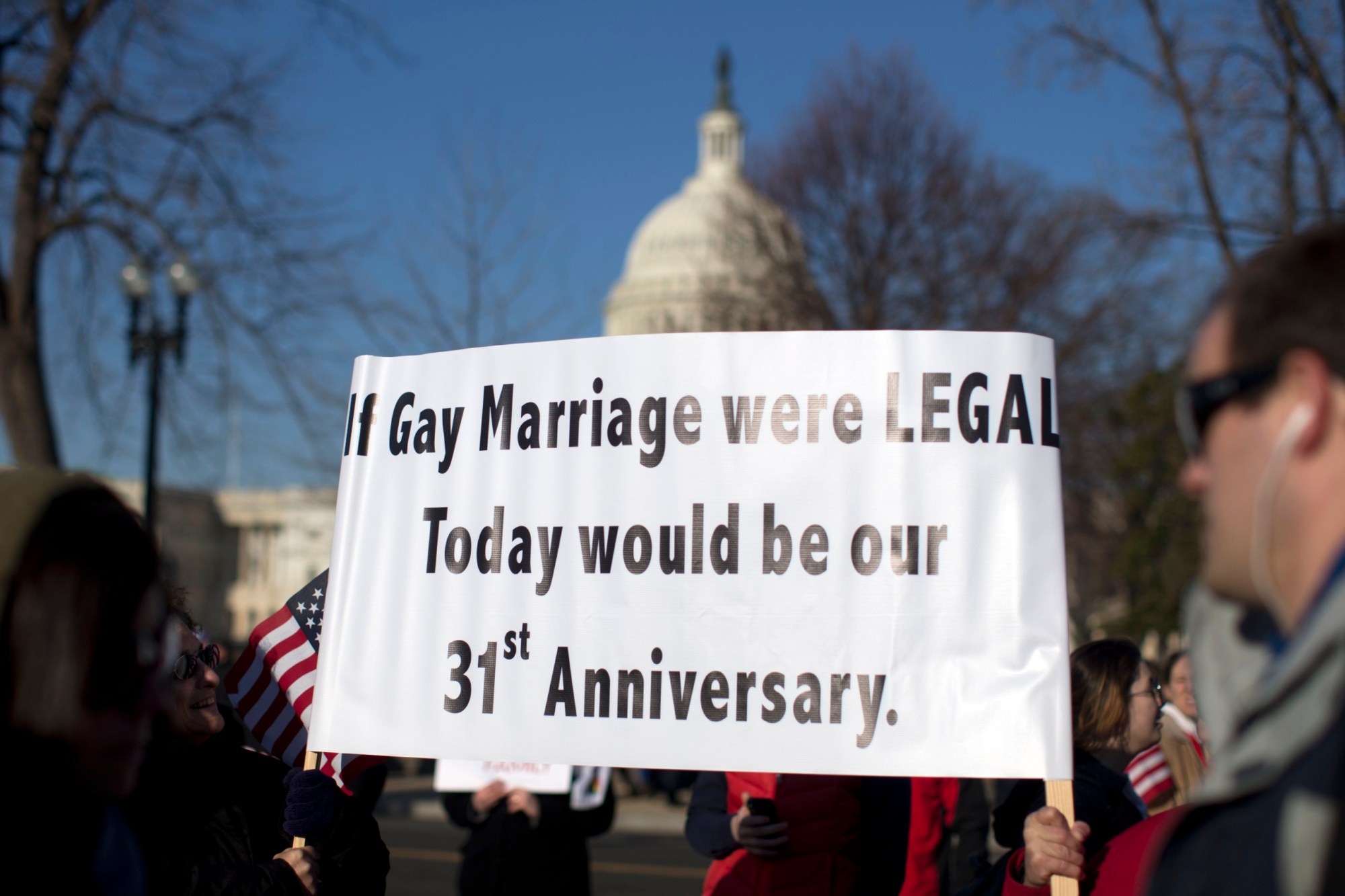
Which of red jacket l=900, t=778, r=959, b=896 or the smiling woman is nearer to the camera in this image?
the smiling woman

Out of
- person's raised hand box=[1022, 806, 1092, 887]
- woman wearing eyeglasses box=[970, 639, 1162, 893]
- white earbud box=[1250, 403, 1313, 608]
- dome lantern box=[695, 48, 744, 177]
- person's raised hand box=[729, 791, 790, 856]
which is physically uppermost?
dome lantern box=[695, 48, 744, 177]

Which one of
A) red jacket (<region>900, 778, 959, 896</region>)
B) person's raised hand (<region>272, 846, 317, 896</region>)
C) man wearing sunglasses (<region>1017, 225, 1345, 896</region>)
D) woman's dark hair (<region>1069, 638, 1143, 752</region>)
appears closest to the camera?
man wearing sunglasses (<region>1017, 225, 1345, 896</region>)

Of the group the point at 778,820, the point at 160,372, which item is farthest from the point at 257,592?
Result: the point at 778,820

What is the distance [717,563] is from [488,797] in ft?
8.76

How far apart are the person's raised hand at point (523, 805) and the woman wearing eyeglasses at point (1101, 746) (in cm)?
242

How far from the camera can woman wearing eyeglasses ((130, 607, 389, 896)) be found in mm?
2770

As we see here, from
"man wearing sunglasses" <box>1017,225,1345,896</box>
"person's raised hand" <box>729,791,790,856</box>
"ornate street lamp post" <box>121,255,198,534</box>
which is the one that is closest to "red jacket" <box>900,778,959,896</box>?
"person's raised hand" <box>729,791,790,856</box>

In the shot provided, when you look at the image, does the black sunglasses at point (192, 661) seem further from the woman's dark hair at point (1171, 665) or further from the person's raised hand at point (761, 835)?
the woman's dark hair at point (1171, 665)

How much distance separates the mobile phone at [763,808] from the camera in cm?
379

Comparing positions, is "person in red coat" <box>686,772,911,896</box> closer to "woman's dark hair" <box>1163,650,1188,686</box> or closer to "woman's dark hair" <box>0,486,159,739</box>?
"woman's dark hair" <box>1163,650,1188,686</box>

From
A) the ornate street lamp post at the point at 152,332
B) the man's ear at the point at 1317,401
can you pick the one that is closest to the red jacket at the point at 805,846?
the man's ear at the point at 1317,401

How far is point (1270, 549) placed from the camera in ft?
→ 4.37

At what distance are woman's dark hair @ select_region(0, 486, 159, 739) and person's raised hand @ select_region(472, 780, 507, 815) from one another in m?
3.78

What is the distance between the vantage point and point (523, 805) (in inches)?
209
